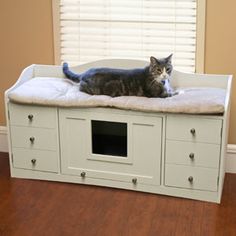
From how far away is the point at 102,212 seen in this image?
2.83 m

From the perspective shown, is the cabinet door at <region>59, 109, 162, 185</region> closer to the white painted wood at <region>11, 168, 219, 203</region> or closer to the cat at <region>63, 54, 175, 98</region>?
the white painted wood at <region>11, 168, 219, 203</region>

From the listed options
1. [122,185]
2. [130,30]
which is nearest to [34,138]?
[122,185]

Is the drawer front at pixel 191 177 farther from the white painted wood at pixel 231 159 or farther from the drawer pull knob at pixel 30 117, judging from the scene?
the drawer pull knob at pixel 30 117

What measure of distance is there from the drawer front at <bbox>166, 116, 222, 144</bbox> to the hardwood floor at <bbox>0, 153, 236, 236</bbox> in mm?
407

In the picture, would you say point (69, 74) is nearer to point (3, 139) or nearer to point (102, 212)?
point (3, 139)

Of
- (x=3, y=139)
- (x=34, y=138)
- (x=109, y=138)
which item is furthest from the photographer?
(x=3, y=139)

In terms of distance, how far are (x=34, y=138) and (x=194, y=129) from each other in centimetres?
109

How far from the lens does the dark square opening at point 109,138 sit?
3.06 meters

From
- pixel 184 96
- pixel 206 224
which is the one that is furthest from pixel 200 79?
pixel 206 224

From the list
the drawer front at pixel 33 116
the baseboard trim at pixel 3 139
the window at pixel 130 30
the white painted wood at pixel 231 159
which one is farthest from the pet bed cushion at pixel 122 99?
the baseboard trim at pixel 3 139

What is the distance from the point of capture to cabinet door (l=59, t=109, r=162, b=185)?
2980 mm

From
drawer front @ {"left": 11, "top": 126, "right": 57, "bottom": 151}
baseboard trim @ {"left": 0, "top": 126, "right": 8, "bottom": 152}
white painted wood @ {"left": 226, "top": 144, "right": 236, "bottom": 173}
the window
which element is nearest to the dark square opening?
drawer front @ {"left": 11, "top": 126, "right": 57, "bottom": 151}

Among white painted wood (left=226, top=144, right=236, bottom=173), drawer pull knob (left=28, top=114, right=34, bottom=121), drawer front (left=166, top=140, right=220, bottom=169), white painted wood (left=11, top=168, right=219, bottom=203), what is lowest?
white painted wood (left=11, top=168, right=219, bottom=203)

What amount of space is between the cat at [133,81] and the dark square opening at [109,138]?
0.21m
